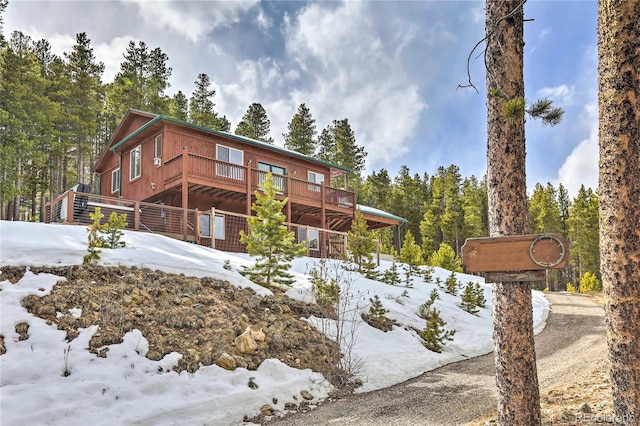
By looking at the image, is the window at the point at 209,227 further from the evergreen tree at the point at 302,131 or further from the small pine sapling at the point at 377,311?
the evergreen tree at the point at 302,131

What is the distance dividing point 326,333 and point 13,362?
504cm

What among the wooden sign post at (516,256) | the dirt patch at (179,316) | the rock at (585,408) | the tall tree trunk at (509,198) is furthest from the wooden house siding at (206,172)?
the rock at (585,408)

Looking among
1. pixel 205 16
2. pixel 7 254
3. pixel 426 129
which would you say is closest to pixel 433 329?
pixel 7 254

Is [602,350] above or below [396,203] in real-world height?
below

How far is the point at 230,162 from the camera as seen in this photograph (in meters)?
18.9

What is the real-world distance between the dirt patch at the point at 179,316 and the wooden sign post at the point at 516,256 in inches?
161

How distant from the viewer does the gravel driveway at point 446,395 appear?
201 inches

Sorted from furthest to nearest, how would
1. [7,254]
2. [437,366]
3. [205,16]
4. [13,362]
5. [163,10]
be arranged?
[205,16]
[163,10]
[437,366]
[7,254]
[13,362]

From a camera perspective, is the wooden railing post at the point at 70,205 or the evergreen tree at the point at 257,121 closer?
the wooden railing post at the point at 70,205

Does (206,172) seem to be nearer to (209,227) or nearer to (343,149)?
(209,227)

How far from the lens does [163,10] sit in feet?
40.5

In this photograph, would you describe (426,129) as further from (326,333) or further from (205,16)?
(326,333)

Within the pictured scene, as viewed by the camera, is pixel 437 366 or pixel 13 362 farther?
pixel 437 366

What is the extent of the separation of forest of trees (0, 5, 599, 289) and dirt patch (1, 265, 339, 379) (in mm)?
20507
